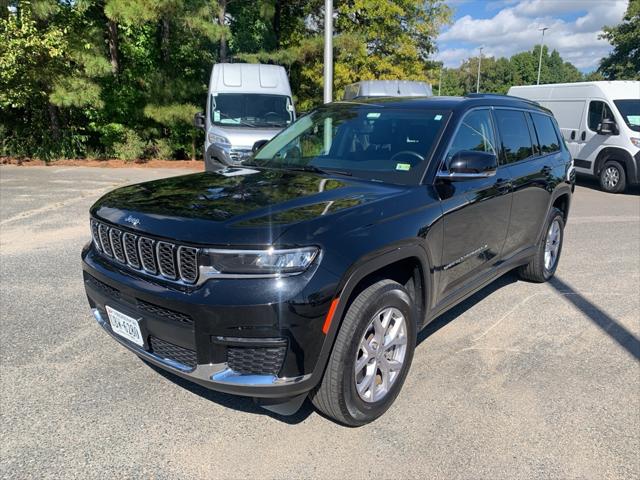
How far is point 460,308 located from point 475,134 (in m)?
1.67

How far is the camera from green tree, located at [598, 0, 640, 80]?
108 ft

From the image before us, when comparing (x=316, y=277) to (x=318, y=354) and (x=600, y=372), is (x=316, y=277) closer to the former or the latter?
(x=318, y=354)

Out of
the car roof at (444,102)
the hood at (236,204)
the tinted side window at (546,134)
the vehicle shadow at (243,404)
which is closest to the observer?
the hood at (236,204)

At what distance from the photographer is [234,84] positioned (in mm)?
11805

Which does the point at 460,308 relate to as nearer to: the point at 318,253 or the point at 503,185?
the point at 503,185

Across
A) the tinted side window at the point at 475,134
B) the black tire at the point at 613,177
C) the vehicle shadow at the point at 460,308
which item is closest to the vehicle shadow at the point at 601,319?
the vehicle shadow at the point at 460,308

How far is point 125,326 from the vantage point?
2756 millimetres

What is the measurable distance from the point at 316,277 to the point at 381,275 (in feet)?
2.20

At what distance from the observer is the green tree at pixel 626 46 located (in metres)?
32.9

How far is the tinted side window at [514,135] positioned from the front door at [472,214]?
20cm

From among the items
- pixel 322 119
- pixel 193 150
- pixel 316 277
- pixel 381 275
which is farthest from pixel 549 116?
pixel 193 150

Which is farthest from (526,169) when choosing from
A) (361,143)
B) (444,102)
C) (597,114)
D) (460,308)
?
(597,114)

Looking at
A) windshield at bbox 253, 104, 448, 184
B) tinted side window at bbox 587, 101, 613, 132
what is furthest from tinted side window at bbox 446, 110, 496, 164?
tinted side window at bbox 587, 101, 613, 132

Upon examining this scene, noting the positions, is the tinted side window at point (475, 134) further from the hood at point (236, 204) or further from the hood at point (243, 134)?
the hood at point (243, 134)
